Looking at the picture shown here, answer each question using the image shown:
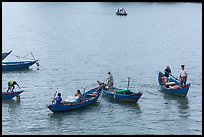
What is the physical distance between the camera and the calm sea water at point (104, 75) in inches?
1243

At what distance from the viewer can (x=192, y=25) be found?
361ft

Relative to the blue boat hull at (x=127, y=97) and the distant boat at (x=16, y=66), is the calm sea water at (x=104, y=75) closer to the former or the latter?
the blue boat hull at (x=127, y=97)

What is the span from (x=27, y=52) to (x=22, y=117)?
108 feet

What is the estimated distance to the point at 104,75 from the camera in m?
48.9

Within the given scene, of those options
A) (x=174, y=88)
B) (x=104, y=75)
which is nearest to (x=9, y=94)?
(x=174, y=88)

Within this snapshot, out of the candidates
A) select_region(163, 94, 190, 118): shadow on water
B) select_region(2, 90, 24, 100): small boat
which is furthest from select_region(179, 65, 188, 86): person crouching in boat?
select_region(2, 90, 24, 100): small boat

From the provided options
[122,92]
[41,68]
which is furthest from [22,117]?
[41,68]

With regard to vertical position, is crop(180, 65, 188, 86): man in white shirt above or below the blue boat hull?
above

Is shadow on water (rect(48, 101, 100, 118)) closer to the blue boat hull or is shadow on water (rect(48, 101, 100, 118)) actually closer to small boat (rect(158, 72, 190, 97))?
the blue boat hull

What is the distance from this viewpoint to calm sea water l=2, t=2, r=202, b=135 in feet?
104

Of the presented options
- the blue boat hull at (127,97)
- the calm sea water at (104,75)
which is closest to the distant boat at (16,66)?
the calm sea water at (104,75)

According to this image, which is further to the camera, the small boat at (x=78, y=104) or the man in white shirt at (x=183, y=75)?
the man in white shirt at (x=183, y=75)

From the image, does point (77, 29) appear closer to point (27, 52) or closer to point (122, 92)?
point (27, 52)

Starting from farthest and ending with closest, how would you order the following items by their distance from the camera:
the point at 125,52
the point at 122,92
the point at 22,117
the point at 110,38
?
the point at 110,38
the point at 125,52
the point at 122,92
the point at 22,117
